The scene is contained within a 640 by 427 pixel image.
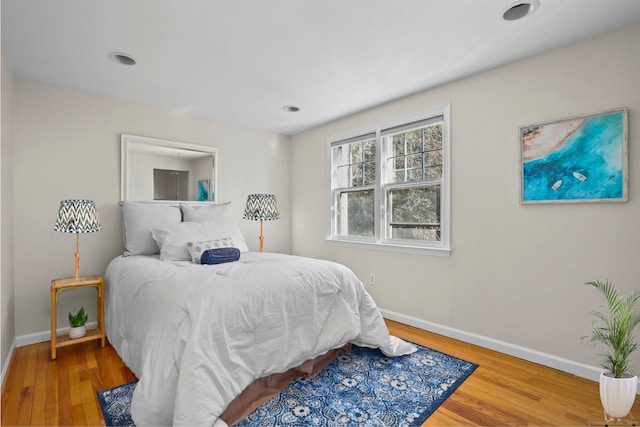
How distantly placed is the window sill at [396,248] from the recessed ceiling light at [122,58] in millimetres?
2796

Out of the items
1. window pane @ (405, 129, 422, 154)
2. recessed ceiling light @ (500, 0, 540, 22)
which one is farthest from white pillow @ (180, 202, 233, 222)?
recessed ceiling light @ (500, 0, 540, 22)

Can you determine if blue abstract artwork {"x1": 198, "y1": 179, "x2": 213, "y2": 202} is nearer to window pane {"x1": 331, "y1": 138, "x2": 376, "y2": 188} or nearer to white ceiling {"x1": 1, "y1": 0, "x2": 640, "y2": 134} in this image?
white ceiling {"x1": 1, "y1": 0, "x2": 640, "y2": 134}

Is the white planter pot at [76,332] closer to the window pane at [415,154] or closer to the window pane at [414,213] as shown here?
the window pane at [414,213]

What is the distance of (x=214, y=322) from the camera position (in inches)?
66.7

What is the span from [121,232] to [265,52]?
2365mm

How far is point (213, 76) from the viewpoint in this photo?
284cm

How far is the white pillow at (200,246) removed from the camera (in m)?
2.70

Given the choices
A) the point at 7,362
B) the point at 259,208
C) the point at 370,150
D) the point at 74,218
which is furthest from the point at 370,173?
the point at 7,362

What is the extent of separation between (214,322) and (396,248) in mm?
2245

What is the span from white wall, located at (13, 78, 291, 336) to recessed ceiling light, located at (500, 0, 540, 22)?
10.8 feet

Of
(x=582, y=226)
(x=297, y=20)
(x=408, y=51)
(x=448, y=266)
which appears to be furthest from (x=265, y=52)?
(x=582, y=226)

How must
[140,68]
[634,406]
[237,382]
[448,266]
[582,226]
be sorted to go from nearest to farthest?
1. [237,382]
2. [634,406]
3. [582,226]
4. [140,68]
5. [448,266]

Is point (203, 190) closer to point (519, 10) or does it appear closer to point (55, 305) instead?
point (55, 305)

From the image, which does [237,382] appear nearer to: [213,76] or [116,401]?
[116,401]
